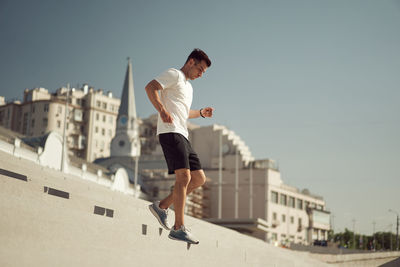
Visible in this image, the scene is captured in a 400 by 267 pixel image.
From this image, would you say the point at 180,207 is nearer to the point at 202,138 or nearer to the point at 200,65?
the point at 200,65

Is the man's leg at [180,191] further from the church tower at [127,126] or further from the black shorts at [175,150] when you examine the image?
the church tower at [127,126]

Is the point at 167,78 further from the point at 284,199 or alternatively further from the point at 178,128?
the point at 284,199

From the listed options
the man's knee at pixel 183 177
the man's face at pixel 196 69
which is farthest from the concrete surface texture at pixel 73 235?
the man's face at pixel 196 69

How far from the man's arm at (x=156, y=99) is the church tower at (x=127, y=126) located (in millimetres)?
84820

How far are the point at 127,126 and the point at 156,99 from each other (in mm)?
88739

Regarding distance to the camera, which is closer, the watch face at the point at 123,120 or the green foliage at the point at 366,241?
the watch face at the point at 123,120

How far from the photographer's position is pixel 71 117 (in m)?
108

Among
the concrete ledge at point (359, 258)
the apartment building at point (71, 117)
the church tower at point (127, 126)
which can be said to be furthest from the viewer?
the apartment building at point (71, 117)

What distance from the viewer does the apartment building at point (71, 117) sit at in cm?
10456

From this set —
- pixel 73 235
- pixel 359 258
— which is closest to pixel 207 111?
pixel 73 235

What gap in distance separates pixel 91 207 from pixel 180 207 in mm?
1655

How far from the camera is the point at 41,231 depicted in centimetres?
441

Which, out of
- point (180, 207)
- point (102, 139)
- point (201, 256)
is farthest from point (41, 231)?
point (102, 139)

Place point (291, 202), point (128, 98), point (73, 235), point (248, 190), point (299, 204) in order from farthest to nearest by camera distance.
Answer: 1. point (128, 98)
2. point (299, 204)
3. point (291, 202)
4. point (248, 190)
5. point (73, 235)
